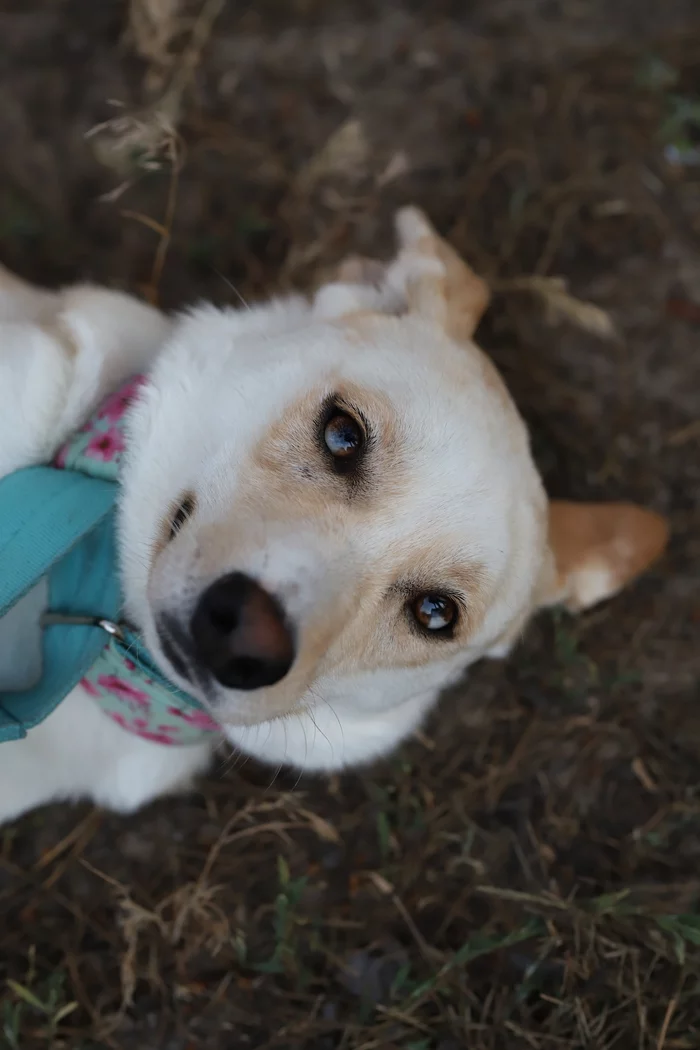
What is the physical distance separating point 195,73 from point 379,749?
8.26ft

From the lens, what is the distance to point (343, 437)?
1.84 m

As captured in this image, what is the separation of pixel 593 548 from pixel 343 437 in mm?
1004

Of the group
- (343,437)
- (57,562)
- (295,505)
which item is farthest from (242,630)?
(57,562)

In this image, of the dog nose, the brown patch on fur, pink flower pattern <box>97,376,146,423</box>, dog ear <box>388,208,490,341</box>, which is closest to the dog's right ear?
dog ear <box>388,208,490,341</box>

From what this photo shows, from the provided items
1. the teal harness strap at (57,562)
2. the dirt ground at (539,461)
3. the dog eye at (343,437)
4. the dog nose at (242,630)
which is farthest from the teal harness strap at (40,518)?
the dirt ground at (539,461)

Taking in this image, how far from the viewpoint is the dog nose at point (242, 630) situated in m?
1.53

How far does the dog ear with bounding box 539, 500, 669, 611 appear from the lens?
242 cm

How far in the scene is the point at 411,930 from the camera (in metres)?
2.80

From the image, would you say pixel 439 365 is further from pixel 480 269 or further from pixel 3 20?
pixel 3 20

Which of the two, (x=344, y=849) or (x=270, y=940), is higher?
(x=344, y=849)

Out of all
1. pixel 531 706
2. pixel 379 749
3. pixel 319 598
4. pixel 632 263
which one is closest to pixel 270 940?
pixel 379 749

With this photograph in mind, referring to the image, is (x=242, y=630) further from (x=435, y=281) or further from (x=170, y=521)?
(x=435, y=281)

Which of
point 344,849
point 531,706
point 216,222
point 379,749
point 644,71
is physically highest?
point 644,71

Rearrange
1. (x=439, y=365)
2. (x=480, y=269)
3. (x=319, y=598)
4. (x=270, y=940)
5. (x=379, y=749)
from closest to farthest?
(x=319, y=598) → (x=439, y=365) → (x=379, y=749) → (x=270, y=940) → (x=480, y=269)
